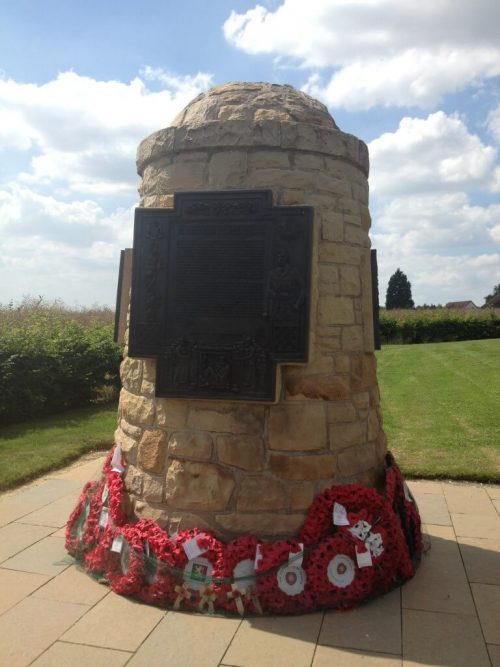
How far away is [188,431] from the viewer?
3.59 m

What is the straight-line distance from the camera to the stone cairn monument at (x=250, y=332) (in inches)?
137

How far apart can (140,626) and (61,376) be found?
7404 mm

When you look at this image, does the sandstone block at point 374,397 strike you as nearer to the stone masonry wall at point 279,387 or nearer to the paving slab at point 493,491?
the stone masonry wall at point 279,387

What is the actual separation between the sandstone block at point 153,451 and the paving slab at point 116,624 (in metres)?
0.79

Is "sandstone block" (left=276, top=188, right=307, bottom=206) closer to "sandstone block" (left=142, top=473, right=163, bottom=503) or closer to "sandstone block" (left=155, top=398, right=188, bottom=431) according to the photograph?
"sandstone block" (left=155, top=398, right=188, bottom=431)

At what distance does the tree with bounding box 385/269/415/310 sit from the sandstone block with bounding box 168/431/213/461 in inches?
1782

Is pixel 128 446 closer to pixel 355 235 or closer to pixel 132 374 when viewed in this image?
pixel 132 374

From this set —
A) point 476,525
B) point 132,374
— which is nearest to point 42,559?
point 132,374

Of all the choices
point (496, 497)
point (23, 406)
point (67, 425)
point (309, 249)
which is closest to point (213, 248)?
point (309, 249)

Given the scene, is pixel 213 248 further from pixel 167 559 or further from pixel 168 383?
pixel 167 559

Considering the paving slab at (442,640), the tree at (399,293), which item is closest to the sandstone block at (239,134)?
the paving slab at (442,640)

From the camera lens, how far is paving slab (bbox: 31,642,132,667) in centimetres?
273

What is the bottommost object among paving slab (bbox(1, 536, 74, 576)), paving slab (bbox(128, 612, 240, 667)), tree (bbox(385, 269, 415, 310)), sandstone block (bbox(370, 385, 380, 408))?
paving slab (bbox(1, 536, 74, 576))

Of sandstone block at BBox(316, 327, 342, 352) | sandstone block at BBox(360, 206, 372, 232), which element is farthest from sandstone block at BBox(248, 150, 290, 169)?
sandstone block at BBox(316, 327, 342, 352)
